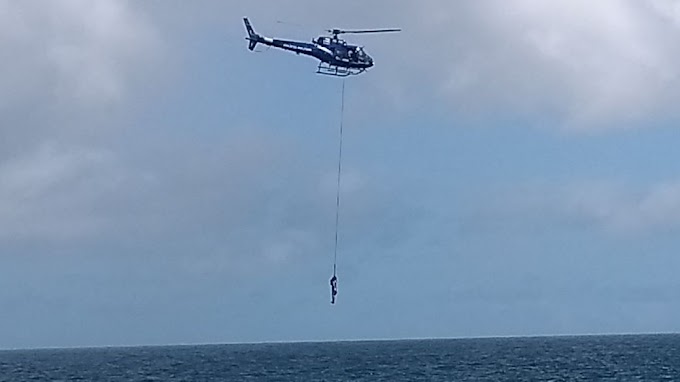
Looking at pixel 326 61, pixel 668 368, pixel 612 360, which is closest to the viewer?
pixel 326 61

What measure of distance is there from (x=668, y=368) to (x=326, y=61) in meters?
86.0

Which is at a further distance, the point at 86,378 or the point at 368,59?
the point at 86,378

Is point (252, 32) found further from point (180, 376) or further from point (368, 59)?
point (180, 376)

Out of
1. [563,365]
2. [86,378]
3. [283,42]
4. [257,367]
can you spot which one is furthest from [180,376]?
[283,42]

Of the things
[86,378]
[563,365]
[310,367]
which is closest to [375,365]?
[310,367]

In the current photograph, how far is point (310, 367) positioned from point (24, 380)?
33.2 metres

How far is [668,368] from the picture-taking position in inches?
5561

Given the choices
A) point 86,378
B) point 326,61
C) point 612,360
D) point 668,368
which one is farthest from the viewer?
point 612,360

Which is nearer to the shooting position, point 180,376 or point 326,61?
point 326,61

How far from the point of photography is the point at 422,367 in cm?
15450

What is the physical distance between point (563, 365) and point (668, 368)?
14499 millimetres

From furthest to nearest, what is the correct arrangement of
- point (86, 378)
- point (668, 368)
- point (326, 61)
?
point (86, 378)
point (668, 368)
point (326, 61)

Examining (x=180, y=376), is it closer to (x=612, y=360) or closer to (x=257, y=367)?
(x=257, y=367)

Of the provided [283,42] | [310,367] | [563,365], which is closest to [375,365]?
[310,367]
